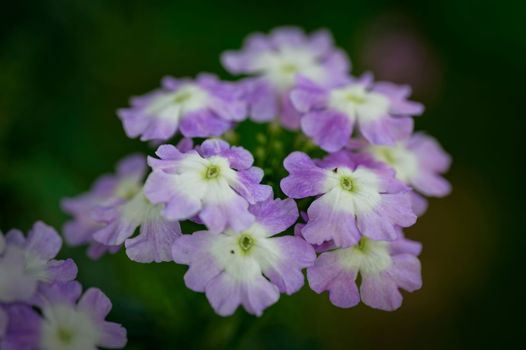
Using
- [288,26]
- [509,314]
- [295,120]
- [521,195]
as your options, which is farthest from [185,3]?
[509,314]

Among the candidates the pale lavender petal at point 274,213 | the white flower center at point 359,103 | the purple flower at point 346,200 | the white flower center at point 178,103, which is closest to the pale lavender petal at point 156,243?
the pale lavender petal at point 274,213

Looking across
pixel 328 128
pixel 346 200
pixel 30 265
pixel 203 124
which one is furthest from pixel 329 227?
pixel 30 265

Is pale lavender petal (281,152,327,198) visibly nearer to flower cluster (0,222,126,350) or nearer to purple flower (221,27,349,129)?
purple flower (221,27,349,129)

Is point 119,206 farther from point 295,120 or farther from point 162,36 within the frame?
point 162,36

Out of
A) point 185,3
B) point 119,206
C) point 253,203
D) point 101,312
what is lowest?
point 101,312

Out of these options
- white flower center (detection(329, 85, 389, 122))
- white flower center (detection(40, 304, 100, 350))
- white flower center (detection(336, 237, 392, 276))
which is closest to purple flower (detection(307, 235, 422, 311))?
white flower center (detection(336, 237, 392, 276))

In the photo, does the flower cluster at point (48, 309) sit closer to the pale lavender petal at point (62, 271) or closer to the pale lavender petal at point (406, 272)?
the pale lavender petal at point (62, 271)

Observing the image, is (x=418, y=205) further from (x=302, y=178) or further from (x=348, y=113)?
(x=302, y=178)
